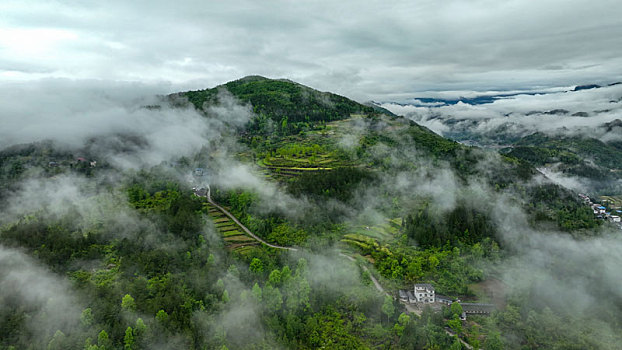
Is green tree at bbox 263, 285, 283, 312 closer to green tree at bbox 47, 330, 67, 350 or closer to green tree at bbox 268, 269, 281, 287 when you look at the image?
green tree at bbox 268, 269, 281, 287

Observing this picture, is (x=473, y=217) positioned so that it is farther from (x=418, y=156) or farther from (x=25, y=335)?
(x=25, y=335)

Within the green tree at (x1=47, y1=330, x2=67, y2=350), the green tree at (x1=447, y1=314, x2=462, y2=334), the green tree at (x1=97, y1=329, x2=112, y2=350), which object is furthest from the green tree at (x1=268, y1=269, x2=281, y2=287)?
the green tree at (x1=47, y1=330, x2=67, y2=350)

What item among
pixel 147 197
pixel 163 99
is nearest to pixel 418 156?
pixel 147 197

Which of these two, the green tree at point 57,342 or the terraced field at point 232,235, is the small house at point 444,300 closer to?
the terraced field at point 232,235

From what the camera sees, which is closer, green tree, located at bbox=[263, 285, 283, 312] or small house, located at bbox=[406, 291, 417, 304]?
green tree, located at bbox=[263, 285, 283, 312]

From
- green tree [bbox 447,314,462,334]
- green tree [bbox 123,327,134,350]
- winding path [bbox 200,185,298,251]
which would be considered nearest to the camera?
green tree [bbox 123,327,134,350]

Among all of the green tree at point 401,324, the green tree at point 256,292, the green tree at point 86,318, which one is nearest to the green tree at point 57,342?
the green tree at point 86,318
